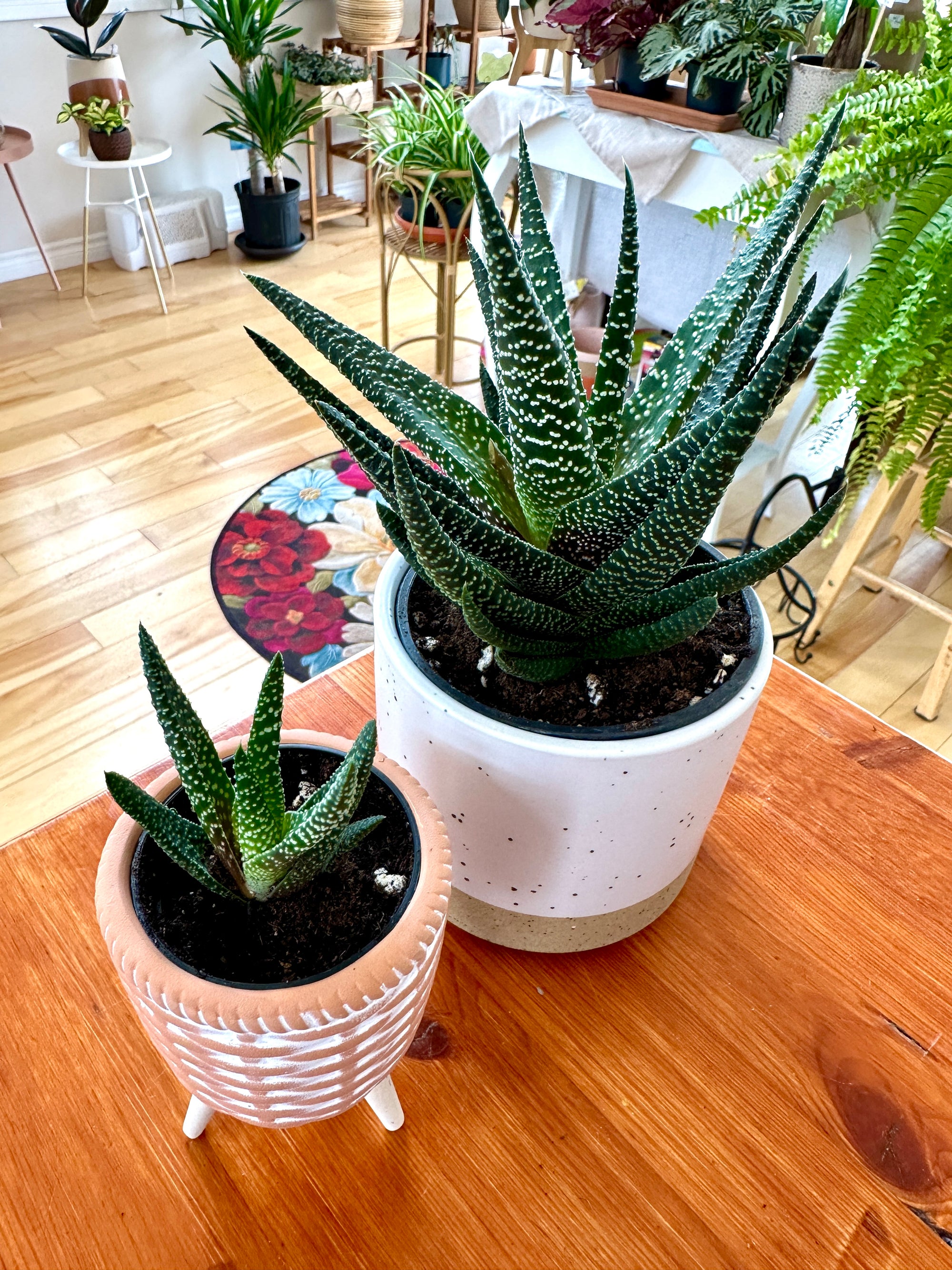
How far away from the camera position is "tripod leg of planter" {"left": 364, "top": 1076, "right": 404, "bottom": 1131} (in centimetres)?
43

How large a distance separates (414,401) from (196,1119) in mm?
348

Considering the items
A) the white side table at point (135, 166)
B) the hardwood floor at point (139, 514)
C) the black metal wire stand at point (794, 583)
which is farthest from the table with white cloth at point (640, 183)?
the white side table at point (135, 166)

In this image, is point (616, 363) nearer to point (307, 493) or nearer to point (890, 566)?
point (890, 566)

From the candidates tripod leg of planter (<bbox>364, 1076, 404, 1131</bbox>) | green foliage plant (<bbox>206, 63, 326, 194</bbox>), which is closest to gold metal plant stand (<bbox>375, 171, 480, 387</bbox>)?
green foliage plant (<bbox>206, 63, 326, 194</bbox>)

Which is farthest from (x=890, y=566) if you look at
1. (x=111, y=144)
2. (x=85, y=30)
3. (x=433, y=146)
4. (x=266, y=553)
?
(x=85, y=30)

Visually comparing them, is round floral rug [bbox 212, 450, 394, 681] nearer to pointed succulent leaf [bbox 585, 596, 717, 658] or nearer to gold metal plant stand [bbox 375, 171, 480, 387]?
gold metal plant stand [bbox 375, 171, 480, 387]

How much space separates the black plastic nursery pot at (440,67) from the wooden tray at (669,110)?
2414 millimetres

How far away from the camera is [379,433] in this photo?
446mm

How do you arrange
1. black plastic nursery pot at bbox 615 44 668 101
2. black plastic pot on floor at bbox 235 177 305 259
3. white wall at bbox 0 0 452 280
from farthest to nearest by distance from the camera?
1. black plastic pot on floor at bbox 235 177 305 259
2. white wall at bbox 0 0 452 280
3. black plastic nursery pot at bbox 615 44 668 101

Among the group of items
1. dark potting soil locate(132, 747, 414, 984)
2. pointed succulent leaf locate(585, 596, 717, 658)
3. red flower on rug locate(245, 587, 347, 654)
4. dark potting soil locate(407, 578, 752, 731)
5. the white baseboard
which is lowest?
the white baseboard

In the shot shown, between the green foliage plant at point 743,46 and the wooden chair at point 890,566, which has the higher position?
the green foliage plant at point 743,46

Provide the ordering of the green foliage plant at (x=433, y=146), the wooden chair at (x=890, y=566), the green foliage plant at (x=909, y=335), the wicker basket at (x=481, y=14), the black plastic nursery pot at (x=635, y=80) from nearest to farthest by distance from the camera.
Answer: the green foliage plant at (x=909, y=335) < the wooden chair at (x=890, y=566) < the black plastic nursery pot at (x=635, y=80) < the green foliage plant at (x=433, y=146) < the wicker basket at (x=481, y=14)

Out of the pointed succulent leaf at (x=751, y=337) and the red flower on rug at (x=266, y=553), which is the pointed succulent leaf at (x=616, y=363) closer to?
the pointed succulent leaf at (x=751, y=337)

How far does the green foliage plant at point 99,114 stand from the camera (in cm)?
254
